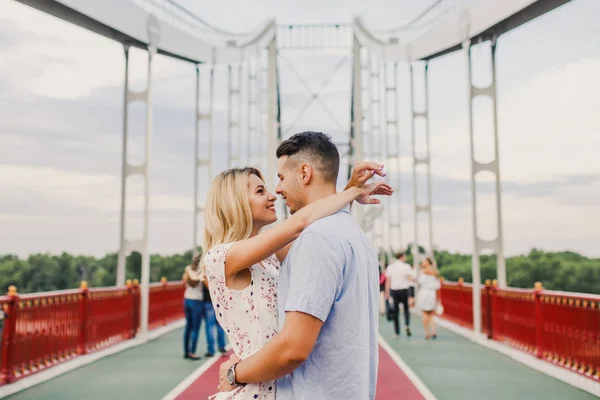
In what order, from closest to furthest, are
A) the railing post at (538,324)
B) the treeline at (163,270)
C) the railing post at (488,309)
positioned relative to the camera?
the railing post at (538,324) → the railing post at (488,309) → the treeline at (163,270)

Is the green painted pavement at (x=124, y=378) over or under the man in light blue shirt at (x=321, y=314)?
under

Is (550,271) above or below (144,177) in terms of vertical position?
below

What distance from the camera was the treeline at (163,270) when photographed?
222 ft

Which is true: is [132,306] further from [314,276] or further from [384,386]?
[314,276]

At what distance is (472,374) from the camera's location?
779cm

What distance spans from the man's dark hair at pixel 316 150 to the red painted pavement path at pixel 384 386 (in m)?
4.67

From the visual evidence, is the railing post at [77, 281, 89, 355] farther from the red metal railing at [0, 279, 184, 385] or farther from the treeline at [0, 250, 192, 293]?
the treeline at [0, 250, 192, 293]

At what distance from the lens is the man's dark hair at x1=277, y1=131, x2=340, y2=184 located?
1846 mm

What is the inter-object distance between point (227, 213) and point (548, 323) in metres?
7.14

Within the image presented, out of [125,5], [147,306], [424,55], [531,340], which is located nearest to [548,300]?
[531,340]

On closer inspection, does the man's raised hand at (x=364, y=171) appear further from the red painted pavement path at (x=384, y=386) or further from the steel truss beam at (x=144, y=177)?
the steel truss beam at (x=144, y=177)

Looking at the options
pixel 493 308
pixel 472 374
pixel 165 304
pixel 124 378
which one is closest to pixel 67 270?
pixel 165 304

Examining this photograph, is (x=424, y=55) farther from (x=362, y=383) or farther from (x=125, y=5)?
(x=362, y=383)

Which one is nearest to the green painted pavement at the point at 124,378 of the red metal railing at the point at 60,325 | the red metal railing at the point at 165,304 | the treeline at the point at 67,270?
the red metal railing at the point at 60,325
